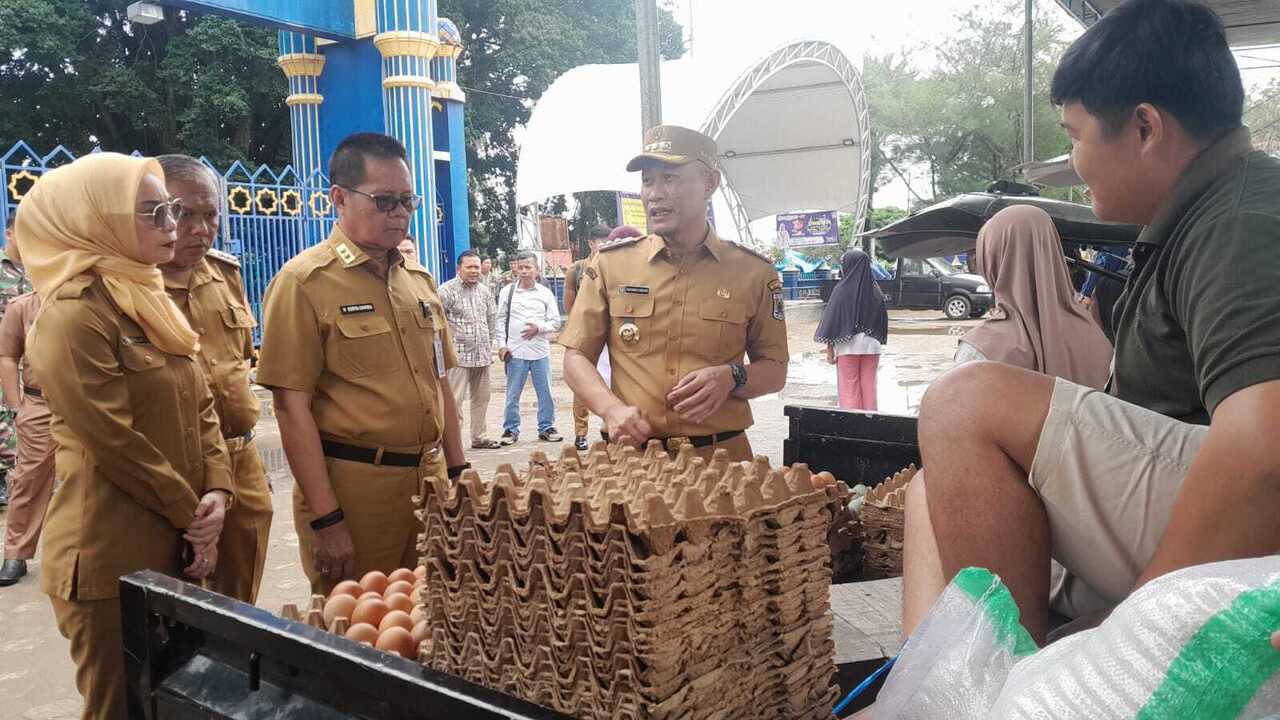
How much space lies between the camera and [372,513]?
3084 mm

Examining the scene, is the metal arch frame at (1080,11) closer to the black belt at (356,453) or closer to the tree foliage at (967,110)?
the black belt at (356,453)

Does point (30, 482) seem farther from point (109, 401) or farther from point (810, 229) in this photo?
point (810, 229)

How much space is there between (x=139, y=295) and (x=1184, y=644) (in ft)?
8.49

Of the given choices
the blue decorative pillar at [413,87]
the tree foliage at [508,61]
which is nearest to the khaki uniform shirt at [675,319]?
the blue decorative pillar at [413,87]

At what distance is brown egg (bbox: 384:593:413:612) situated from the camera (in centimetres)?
243

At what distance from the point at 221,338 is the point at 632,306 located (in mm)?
1502

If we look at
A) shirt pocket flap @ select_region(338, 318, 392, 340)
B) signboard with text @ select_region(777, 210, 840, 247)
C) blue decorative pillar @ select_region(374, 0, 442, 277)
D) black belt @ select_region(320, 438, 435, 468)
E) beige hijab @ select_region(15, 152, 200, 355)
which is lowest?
black belt @ select_region(320, 438, 435, 468)

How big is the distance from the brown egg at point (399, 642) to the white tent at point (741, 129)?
37.2 ft

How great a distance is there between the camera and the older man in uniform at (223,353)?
3111mm

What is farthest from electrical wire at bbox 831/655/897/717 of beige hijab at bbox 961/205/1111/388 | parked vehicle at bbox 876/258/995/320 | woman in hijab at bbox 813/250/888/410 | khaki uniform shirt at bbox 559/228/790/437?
parked vehicle at bbox 876/258/995/320

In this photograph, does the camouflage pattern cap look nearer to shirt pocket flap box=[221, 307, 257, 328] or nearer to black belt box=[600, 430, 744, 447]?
black belt box=[600, 430, 744, 447]

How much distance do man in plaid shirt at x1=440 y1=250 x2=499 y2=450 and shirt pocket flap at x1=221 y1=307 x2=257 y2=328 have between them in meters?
5.48

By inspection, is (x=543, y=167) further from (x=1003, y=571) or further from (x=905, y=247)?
(x=1003, y=571)

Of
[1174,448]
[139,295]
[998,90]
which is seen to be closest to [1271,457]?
[1174,448]
